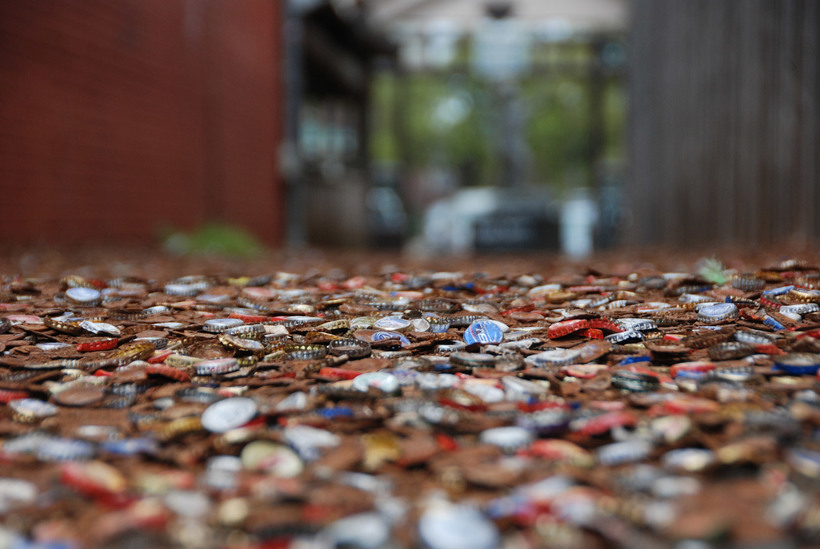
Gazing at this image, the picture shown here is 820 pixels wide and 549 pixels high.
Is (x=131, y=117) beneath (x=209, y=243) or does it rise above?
above

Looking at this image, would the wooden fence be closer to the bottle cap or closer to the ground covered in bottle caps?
the ground covered in bottle caps

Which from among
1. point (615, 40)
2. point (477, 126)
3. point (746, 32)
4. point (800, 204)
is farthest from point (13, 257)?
point (477, 126)

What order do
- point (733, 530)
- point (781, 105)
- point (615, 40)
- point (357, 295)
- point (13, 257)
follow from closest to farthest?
point (733, 530)
point (357, 295)
point (13, 257)
point (781, 105)
point (615, 40)

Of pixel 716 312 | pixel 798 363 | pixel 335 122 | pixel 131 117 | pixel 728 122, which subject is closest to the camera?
pixel 798 363

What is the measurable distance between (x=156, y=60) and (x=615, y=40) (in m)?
11.3

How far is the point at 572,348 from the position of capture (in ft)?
6.26

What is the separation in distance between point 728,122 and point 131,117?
538 centimetres

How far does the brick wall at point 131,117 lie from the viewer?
5113 millimetres

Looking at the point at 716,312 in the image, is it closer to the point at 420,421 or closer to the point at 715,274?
the point at 715,274

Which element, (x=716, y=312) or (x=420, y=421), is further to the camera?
(x=716, y=312)

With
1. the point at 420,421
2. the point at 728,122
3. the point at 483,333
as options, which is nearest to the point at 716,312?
the point at 483,333

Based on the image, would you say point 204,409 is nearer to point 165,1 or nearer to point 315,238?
point 165,1

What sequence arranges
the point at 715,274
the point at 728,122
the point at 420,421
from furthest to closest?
the point at 728,122 < the point at 715,274 < the point at 420,421

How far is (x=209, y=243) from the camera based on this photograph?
6.67 metres
